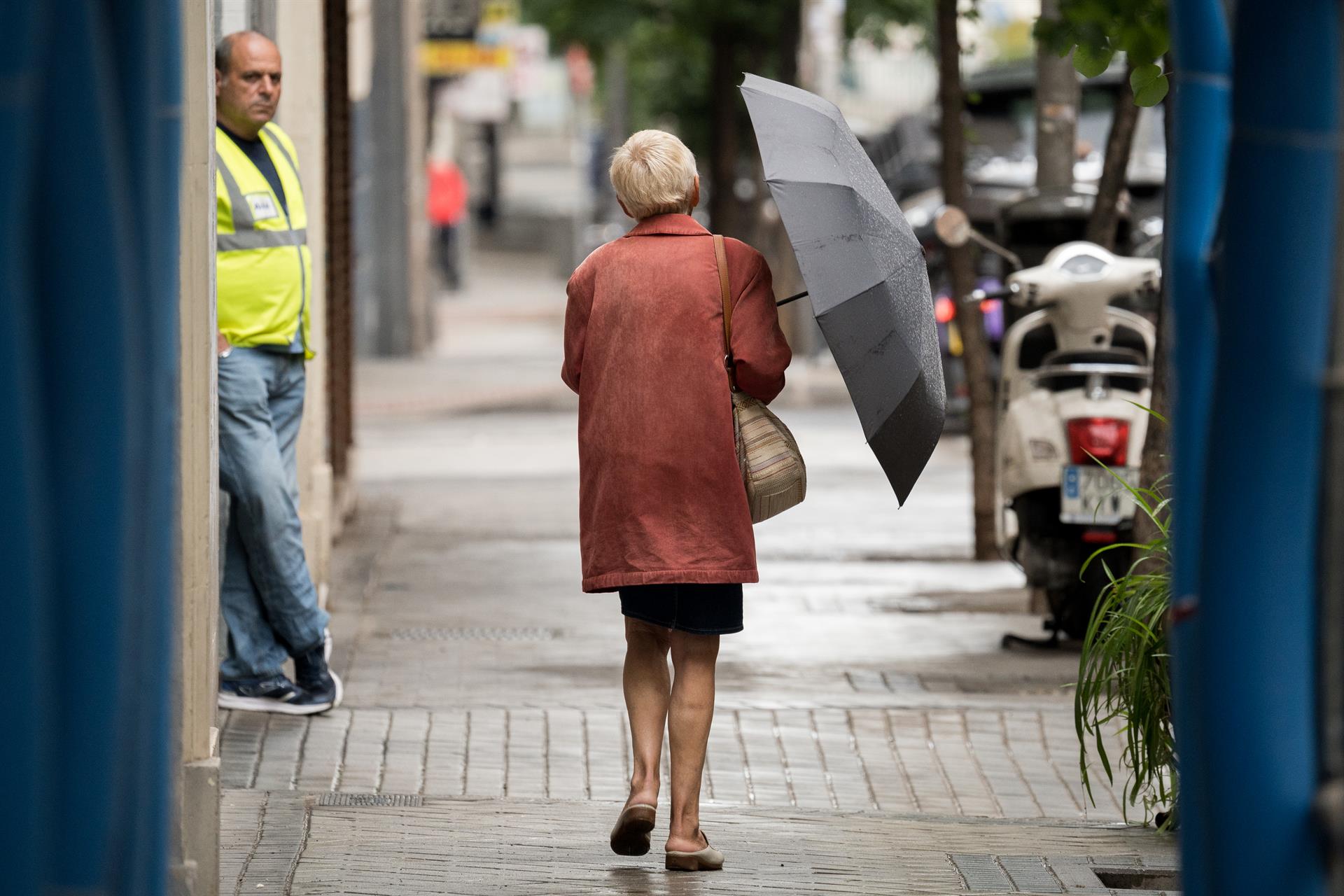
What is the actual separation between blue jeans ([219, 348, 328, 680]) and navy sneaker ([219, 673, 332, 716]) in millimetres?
28

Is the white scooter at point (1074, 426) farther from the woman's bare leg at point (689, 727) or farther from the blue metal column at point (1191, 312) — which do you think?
the blue metal column at point (1191, 312)

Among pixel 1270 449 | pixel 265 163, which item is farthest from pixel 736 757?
pixel 1270 449

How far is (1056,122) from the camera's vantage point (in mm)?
10742

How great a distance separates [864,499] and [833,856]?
7769mm

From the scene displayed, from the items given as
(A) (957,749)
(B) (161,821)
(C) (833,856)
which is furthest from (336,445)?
(B) (161,821)

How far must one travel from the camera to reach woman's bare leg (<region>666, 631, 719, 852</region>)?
5.38 metres

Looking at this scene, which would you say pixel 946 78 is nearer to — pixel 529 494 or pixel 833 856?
pixel 529 494

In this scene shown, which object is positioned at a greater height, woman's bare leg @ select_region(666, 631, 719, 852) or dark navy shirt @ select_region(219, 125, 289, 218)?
dark navy shirt @ select_region(219, 125, 289, 218)

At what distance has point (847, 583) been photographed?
407 inches

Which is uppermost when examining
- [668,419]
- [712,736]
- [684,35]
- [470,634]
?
[684,35]

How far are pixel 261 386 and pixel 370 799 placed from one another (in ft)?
4.61

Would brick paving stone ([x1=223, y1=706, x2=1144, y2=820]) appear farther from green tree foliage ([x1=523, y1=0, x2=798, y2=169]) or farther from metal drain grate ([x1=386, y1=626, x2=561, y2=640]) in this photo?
green tree foliage ([x1=523, y1=0, x2=798, y2=169])

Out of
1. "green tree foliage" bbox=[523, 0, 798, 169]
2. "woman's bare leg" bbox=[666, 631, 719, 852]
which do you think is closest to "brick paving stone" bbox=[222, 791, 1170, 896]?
"woman's bare leg" bbox=[666, 631, 719, 852]

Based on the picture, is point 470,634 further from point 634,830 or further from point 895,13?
point 895,13
